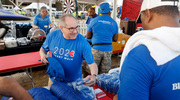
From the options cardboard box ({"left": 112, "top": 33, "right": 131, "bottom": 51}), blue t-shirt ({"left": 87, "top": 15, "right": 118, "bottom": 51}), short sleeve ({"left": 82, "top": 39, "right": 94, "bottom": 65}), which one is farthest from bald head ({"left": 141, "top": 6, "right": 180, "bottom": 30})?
cardboard box ({"left": 112, "top": 33, "right": 131, "bottom": 51})

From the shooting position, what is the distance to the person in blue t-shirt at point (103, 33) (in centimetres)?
270

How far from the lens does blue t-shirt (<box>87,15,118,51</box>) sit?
106 inches

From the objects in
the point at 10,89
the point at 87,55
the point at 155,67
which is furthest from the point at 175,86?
the point at 87,55

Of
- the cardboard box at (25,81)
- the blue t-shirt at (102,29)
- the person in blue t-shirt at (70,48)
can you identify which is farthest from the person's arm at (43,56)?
the blue t-shirt at (102,29)

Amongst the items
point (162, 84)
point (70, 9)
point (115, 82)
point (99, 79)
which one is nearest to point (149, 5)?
point (162, 84)

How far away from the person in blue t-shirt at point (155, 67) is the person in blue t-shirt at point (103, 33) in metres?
2.04

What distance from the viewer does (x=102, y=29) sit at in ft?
8.87

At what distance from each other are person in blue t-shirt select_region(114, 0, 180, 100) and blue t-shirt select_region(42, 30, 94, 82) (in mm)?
1076

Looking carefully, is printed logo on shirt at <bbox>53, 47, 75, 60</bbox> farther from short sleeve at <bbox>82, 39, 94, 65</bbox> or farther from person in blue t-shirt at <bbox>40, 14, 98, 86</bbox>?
short sleeve at <bbox>82, 39, 94, 65</bbox>

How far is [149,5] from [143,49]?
291 mm

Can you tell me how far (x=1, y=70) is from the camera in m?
2.22

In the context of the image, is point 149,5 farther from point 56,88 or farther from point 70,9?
point 70,9

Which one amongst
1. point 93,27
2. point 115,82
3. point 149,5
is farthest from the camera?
point 93,27

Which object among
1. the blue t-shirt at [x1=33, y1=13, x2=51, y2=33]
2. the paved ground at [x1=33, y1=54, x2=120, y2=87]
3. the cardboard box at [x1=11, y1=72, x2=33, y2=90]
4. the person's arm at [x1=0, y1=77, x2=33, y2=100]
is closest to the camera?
the person's arm at [x1=0, y1=77, x2=33, y2=100]
